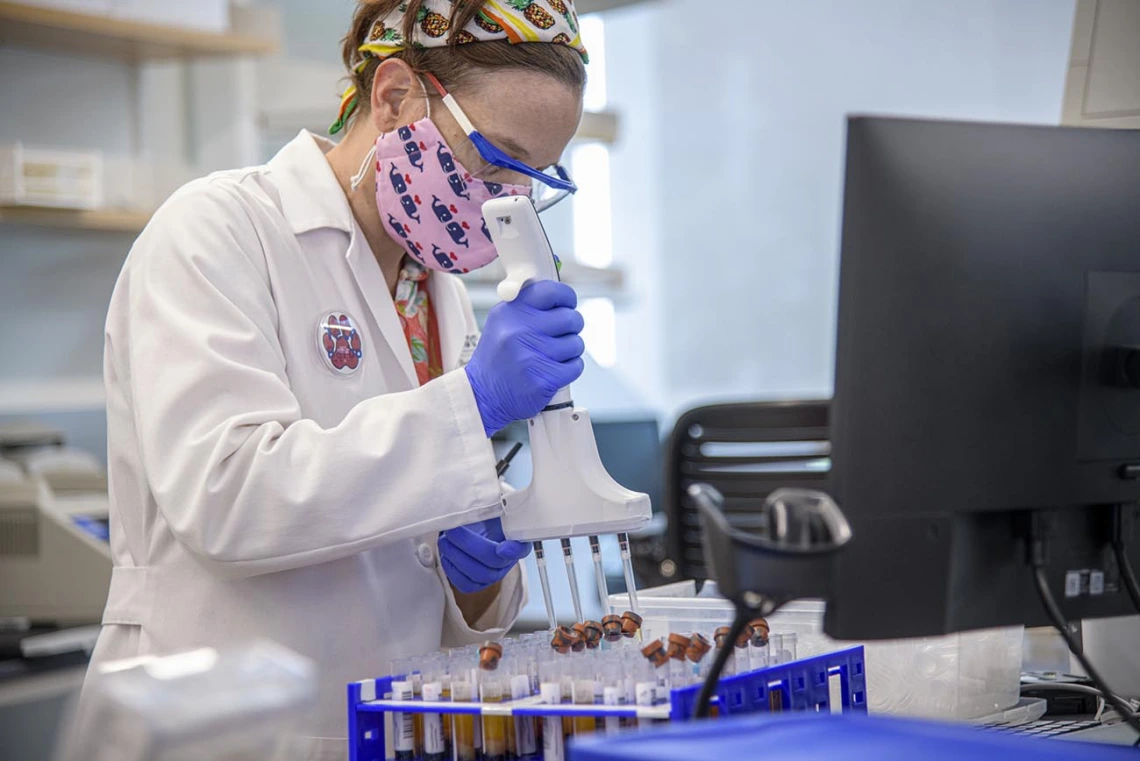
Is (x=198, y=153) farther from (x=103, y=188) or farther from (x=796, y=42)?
(x=796, y=42)

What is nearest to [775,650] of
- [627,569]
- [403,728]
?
[627,569]

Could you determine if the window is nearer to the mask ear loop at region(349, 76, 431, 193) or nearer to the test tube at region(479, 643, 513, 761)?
A: the mask ear loop at region(349, 76, 431, 193)

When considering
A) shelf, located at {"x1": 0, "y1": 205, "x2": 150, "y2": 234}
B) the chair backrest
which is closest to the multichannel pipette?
the chair backrest

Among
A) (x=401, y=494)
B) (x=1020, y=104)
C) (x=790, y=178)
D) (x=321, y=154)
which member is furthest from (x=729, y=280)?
(x=401, y=494)

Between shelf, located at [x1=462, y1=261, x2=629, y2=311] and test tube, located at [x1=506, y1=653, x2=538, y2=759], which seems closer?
test tube, located at [x1=506, y1=653, x2=538, y2=759]

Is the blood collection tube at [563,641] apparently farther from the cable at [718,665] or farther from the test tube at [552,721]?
the cable at [718,665]

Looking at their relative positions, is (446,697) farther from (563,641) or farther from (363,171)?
(363,171)

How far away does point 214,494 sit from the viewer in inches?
44.7

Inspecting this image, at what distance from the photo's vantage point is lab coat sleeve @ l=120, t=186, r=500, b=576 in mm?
1138

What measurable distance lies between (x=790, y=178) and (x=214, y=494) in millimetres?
3458

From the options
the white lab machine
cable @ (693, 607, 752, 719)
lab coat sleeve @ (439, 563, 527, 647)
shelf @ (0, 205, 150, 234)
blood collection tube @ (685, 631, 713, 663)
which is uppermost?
shelf @ (0, 205, 150, 234)

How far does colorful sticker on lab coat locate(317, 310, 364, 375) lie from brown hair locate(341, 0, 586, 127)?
0.31 m

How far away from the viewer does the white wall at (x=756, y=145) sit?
3949 mm

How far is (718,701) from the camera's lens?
2.91 ft
